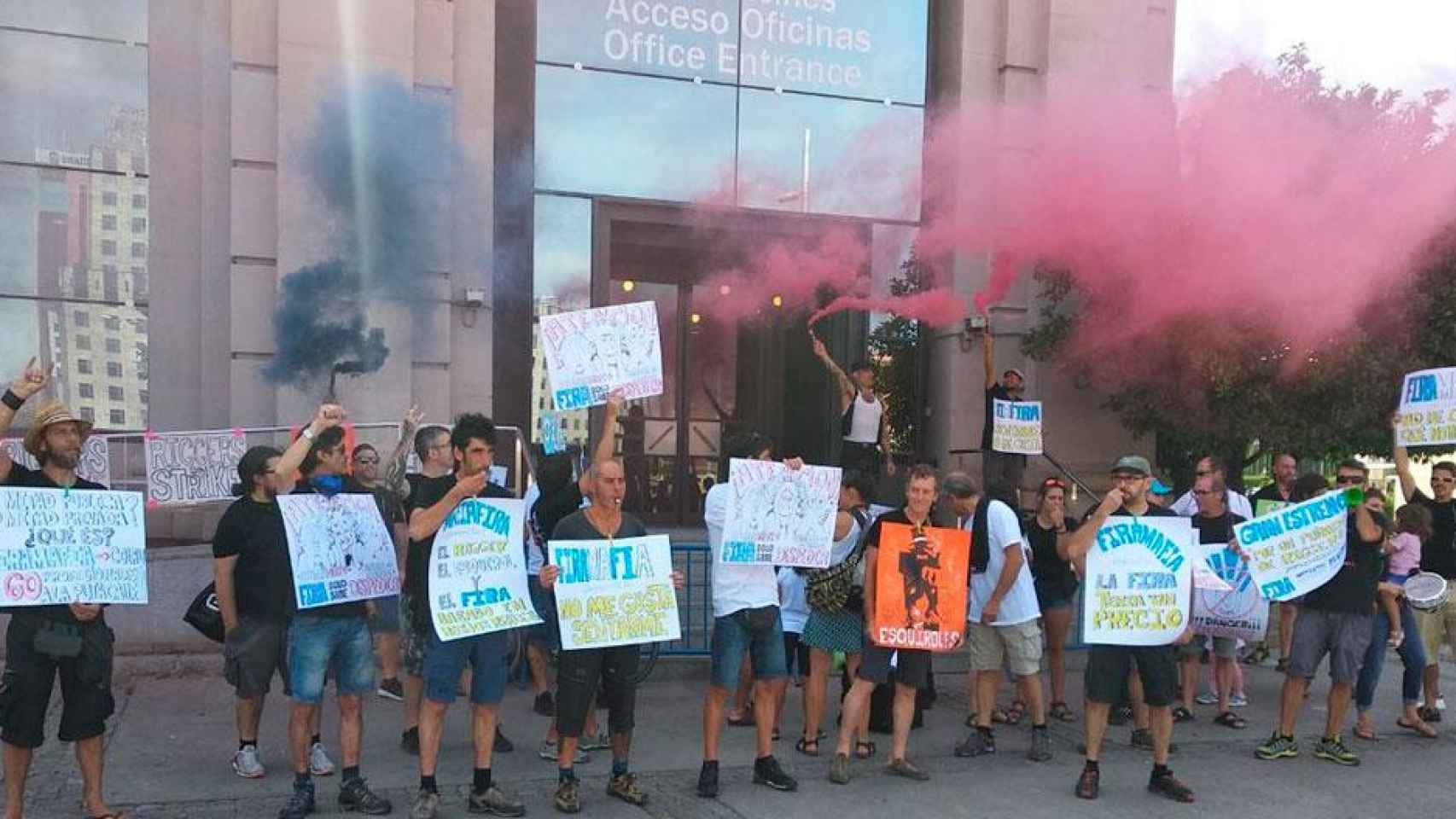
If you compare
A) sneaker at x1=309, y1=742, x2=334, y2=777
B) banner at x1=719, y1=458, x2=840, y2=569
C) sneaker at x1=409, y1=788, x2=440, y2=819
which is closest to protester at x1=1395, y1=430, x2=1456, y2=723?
banner at x1=719, y1=458, x2=840, y2=569

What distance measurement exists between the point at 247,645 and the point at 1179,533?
4806 mm

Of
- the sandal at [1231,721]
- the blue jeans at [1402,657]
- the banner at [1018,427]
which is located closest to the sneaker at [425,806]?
the sandal at [1231,721]

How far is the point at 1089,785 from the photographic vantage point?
5754 millimetres

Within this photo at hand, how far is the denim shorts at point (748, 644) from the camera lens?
555 centimetres

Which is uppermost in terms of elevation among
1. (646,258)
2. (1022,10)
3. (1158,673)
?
(1022,10)

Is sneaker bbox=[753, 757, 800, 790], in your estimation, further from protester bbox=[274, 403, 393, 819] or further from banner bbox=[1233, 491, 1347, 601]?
banner bbox=[1233, 491, 1347, 601]

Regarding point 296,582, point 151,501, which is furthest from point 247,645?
point 151,501

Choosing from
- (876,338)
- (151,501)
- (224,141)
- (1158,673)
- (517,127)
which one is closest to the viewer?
(1158,673)

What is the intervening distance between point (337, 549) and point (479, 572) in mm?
707

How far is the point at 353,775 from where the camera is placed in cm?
519

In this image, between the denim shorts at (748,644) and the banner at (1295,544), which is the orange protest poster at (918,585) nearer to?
the denim shorts at (748,644)

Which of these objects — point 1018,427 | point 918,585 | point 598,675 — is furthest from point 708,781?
point 1018,427

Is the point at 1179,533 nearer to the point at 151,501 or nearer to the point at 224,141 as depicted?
the point at 151,501

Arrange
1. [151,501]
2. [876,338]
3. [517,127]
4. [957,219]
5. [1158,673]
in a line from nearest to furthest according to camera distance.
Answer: [1158,673]
[151,501]
[517,127]
[957,219]
[876,338]
